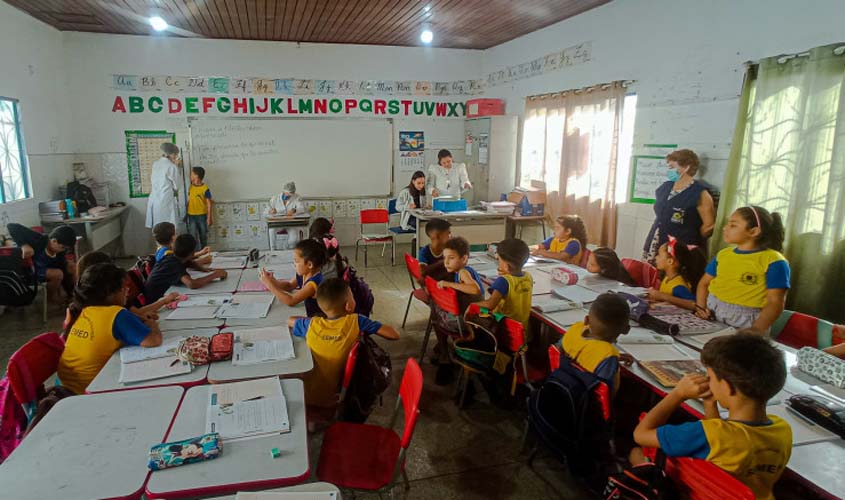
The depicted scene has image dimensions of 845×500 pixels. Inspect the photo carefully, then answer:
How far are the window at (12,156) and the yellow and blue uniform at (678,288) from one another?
5.79 meters

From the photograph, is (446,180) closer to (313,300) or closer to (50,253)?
(313,300)

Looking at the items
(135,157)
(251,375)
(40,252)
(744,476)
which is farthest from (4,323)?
(744,476)

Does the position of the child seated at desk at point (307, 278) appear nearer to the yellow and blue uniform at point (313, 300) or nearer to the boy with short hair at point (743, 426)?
the yellow and blue uniform at point (313, 300)

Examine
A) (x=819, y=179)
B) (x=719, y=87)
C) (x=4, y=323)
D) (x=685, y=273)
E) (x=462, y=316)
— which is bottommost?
(x=4, y=323)

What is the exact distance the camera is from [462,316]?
2980 millimetres

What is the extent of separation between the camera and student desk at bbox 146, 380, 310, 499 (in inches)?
52.4

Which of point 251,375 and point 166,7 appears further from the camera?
point 166,7

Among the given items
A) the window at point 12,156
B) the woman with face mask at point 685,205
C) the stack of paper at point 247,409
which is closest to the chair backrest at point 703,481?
the stack of paper at point 247,409

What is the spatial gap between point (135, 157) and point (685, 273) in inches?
269

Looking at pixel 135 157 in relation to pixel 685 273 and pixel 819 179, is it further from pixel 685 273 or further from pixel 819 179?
pixel 819 179

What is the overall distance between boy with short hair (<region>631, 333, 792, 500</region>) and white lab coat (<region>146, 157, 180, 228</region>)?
259 inches

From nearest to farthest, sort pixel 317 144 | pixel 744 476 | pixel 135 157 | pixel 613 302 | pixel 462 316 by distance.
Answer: pixel 744 476 < pixel 613 302 < pixel 462 316 < pixel 135 157 < pixel 317 144

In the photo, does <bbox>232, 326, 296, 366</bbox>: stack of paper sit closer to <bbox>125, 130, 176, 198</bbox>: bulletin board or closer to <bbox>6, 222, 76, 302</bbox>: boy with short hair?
<bbox>6, 222, 76, 302</bbox>: boy with short hair

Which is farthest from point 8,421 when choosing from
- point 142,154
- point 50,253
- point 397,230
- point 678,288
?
point 142,154
